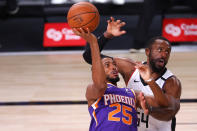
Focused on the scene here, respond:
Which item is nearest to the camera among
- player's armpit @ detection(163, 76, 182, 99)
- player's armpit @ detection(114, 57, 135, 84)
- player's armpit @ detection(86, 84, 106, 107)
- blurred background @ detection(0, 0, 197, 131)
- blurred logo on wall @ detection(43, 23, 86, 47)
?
player's armpit @ detection(86, 84, 106, 107)

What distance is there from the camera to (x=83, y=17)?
3189mm

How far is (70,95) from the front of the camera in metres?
5.60

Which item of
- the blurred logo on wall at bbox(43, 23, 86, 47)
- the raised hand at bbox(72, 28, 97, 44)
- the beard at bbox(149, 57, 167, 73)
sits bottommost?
the blurred logo on wall at bbox(43, 23, 86, 47)

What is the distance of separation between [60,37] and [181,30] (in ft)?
8.22

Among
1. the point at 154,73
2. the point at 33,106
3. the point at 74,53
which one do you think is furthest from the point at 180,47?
the point at 154,73

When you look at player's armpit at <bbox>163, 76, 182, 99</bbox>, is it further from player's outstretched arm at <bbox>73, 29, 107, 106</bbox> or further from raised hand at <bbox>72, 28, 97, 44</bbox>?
raised hand at <bbox>72, 28, 97, 44</bbox>

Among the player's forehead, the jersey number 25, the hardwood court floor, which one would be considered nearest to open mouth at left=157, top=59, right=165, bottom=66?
the player's forehead

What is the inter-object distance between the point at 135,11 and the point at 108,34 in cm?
600

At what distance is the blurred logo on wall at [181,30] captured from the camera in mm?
8539

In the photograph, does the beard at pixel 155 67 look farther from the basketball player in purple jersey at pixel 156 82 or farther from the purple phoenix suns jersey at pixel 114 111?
the purple phoenix suns jersey at pixel 114 111

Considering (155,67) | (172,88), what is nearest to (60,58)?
(155,67)

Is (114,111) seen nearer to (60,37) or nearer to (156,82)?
(156,82)

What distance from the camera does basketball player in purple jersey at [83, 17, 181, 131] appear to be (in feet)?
9.47

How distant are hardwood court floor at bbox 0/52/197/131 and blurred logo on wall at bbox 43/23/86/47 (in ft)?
1.75
